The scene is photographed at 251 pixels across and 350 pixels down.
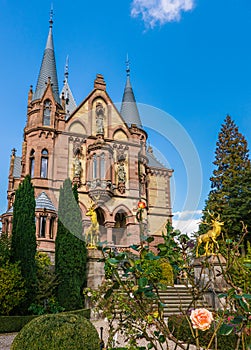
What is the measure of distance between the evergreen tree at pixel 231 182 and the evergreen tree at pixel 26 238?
13584 millimetres

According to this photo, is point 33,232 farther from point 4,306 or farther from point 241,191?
point 241,191

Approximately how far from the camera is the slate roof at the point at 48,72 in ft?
84.2

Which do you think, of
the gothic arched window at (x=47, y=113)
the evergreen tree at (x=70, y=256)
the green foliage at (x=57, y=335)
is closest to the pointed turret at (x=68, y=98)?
the gothic arched window at (x=47, y=113)

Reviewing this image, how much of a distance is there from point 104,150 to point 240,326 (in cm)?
2186

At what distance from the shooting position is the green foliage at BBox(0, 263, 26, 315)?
10.4 meters

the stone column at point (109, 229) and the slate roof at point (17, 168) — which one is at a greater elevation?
the slate roof at point (17, 168)

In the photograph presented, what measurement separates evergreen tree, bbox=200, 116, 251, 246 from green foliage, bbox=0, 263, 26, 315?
14.5 m

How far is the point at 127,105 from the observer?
92.8ft

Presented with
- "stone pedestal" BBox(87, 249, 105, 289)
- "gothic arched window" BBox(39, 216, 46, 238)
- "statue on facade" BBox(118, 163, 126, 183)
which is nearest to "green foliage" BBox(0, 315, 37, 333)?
"stone pedestal" BBox(87, 249, 105, 289)

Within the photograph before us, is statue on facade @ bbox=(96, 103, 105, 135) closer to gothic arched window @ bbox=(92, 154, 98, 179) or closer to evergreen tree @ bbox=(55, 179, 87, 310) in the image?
gothic arched window @ bbox=(92, 154, 98, 179)

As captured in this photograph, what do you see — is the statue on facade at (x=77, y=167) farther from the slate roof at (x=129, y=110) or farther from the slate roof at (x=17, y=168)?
the slate roof at (x=17, y=168)

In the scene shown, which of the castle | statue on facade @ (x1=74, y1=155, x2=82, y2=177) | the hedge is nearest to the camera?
the hedge

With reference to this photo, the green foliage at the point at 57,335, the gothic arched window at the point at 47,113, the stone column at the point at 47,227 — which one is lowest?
the green foliage at the point at 57,335

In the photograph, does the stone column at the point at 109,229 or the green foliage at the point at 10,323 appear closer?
the green foliage at the point at 10,323
